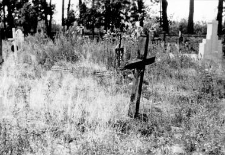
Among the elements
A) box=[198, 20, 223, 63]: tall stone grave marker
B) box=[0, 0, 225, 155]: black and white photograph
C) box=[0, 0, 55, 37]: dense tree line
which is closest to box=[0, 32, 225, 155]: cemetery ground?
box=[0, 0, 225, 155]: black and white photograph

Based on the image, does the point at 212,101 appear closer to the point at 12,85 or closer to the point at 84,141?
the point at 84,141

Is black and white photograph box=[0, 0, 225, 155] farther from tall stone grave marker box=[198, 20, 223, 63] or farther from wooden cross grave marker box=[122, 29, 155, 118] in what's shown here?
tall stone grave marker box=[198, 20, 223, 63]

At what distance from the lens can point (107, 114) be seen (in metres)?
4.19

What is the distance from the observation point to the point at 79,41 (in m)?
10.1

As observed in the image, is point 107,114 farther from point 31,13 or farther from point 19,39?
point 31,13

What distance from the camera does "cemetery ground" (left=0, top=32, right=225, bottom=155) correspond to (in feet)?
11.2

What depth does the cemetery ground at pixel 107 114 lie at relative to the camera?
3.43 metres

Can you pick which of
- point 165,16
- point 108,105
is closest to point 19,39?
point 108,105

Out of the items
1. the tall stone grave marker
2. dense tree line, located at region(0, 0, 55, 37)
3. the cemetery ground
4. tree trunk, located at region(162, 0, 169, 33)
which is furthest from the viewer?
dense tree line, located at region(0, 0, 55, 37)

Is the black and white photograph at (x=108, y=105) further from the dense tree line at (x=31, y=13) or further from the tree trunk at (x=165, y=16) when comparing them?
the dense tree line at (x=31, y=13)

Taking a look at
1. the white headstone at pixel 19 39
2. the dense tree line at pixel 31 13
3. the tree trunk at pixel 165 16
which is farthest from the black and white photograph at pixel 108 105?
the dense tree line at pixel 31 13

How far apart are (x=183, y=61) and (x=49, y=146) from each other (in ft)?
21.5

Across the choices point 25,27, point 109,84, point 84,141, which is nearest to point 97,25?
point 25,27

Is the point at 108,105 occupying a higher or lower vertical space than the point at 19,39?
lower
